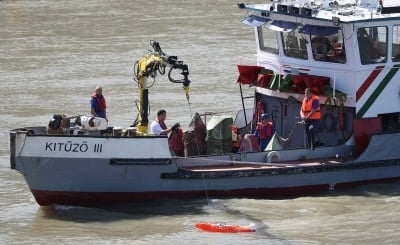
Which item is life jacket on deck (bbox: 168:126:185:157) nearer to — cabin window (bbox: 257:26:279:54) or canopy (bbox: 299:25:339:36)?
cabin window (bbox: 257:26:279:54)

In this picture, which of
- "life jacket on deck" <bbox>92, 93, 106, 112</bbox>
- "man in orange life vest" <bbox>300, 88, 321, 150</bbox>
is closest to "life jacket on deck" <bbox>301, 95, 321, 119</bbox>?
"man in orange life vest" <bbox>300, 88, 321, 150</bbox>

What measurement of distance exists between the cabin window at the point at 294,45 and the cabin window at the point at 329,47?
0.75 ft

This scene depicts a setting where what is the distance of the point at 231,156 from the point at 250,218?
1.31m

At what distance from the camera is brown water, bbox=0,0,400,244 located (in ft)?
58.2

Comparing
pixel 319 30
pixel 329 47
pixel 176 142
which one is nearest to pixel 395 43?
pixel 329 47

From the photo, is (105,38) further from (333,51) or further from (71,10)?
(333,51)

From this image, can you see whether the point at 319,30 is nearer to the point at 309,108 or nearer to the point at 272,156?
the point at 309,108

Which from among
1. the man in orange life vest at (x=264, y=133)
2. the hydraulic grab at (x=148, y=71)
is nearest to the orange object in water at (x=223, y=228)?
the hydraulic grab at (x=148, y=71)

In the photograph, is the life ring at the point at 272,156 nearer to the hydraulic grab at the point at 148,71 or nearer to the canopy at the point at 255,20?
the hydraulic grab at the point at 148,71

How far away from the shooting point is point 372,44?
63.7ft

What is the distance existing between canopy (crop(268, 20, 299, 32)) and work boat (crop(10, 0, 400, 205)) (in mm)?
16

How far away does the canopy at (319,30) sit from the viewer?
762 inches

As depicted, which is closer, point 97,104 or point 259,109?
point 97,104

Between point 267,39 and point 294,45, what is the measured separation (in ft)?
2.53
